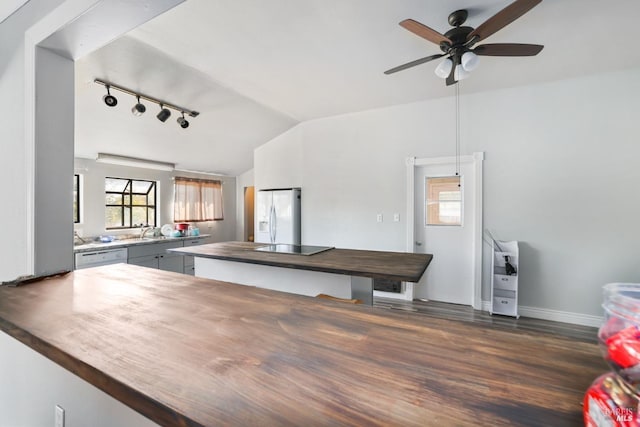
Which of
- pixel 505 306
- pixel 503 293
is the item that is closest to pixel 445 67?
pixel 503 293

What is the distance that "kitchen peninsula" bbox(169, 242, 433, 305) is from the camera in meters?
1.80

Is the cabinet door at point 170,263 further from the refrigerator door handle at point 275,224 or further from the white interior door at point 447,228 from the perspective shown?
the white interior door at point 447,228

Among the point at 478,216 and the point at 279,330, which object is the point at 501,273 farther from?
the point at 279,330

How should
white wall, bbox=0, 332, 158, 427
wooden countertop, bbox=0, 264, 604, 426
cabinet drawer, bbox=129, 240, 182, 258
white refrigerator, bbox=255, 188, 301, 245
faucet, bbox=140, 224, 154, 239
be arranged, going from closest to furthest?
wooden countertop, bbox=0, 264, 604, 426, white wall, bbox=0, 332, 158, 427, cabinet drawer, bbox=129, 240, 182, 258, white refrigerator, bbox=255, 188, 301, 245, faucet, bbox=140, 224, 154, 239

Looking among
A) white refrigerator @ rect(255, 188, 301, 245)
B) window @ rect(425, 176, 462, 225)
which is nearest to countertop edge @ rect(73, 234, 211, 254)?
white refrigerator @ rect(255, 188, 301, 245)

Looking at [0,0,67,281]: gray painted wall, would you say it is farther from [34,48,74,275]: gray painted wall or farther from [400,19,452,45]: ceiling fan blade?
[400,19,452,45]: ceiling fan blade

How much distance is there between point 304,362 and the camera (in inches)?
23.5

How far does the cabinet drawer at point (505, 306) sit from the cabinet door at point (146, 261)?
496cm

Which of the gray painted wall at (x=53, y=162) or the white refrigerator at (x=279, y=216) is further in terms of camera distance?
the white refrigerator at (x=279, y=216)

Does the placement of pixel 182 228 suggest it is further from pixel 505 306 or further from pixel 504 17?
pixel 504 17

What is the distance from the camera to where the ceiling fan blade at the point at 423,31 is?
1732 millimetres

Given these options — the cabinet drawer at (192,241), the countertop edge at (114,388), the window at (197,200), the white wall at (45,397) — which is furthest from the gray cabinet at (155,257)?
the countertop edge at (114,388)

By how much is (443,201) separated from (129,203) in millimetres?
5334

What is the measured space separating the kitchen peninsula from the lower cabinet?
2173 mm
